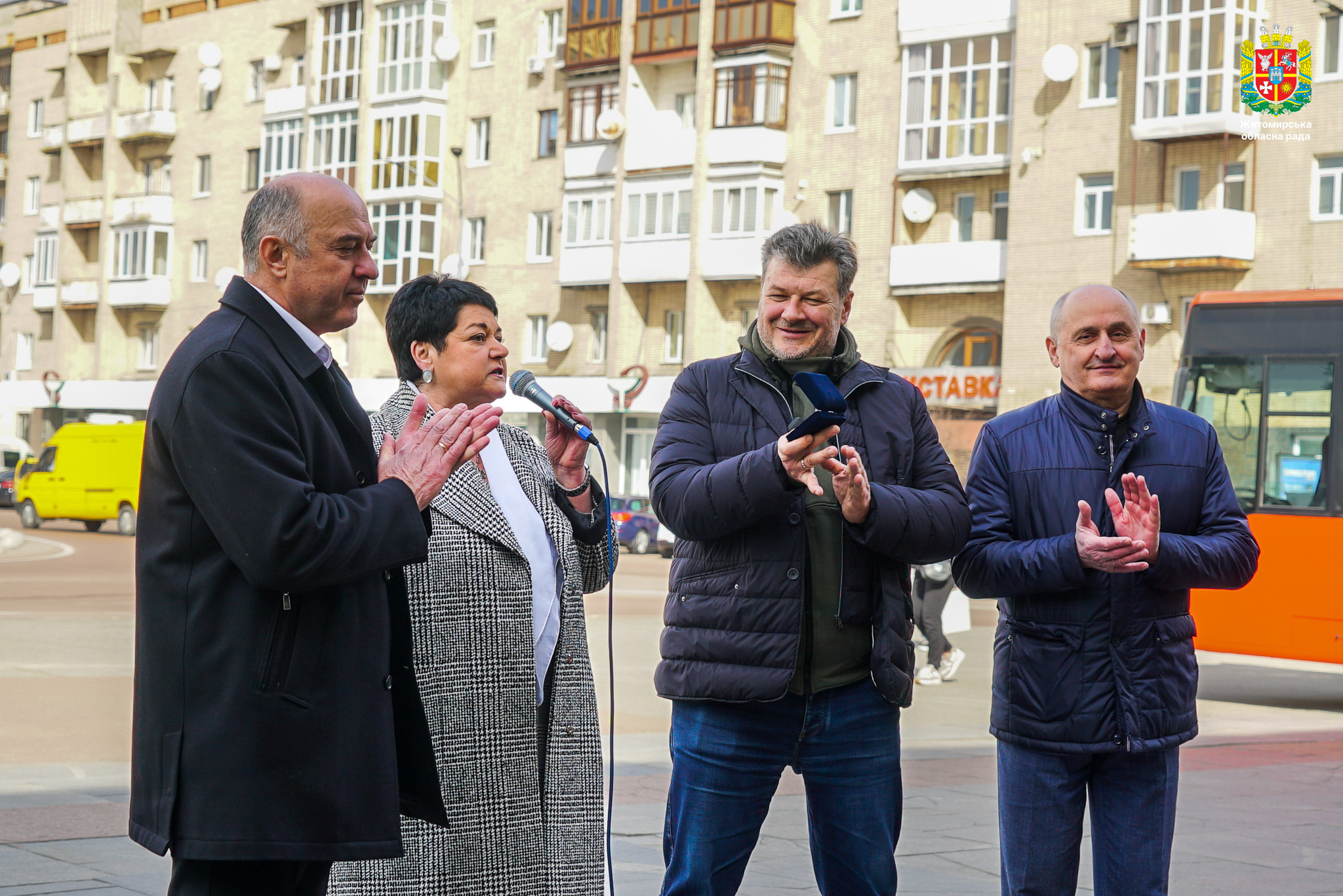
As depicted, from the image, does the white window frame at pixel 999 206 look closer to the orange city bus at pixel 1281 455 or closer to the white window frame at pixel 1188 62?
the white window frame at pixel 1188 62

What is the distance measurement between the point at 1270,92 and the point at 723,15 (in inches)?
627

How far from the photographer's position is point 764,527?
14.1 feet

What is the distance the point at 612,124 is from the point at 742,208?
5.03 m

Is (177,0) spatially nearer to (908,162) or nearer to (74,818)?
(908,162)

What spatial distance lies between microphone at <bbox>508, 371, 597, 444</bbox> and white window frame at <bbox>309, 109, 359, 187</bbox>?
170 ft

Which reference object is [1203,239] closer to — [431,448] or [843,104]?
[843,104]

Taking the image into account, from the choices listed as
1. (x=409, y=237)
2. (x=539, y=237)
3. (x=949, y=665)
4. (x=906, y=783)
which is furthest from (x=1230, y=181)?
(x=906, y=783)

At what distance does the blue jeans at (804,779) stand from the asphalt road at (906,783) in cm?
215

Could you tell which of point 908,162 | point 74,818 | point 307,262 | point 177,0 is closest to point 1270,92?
point 908,162

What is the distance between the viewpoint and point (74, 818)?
7.47 meters

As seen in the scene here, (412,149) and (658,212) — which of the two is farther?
(412,149)

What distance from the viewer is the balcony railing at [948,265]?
3947 centimetres

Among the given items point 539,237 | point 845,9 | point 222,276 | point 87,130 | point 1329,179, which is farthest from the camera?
point 87,130

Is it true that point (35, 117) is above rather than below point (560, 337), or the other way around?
above
